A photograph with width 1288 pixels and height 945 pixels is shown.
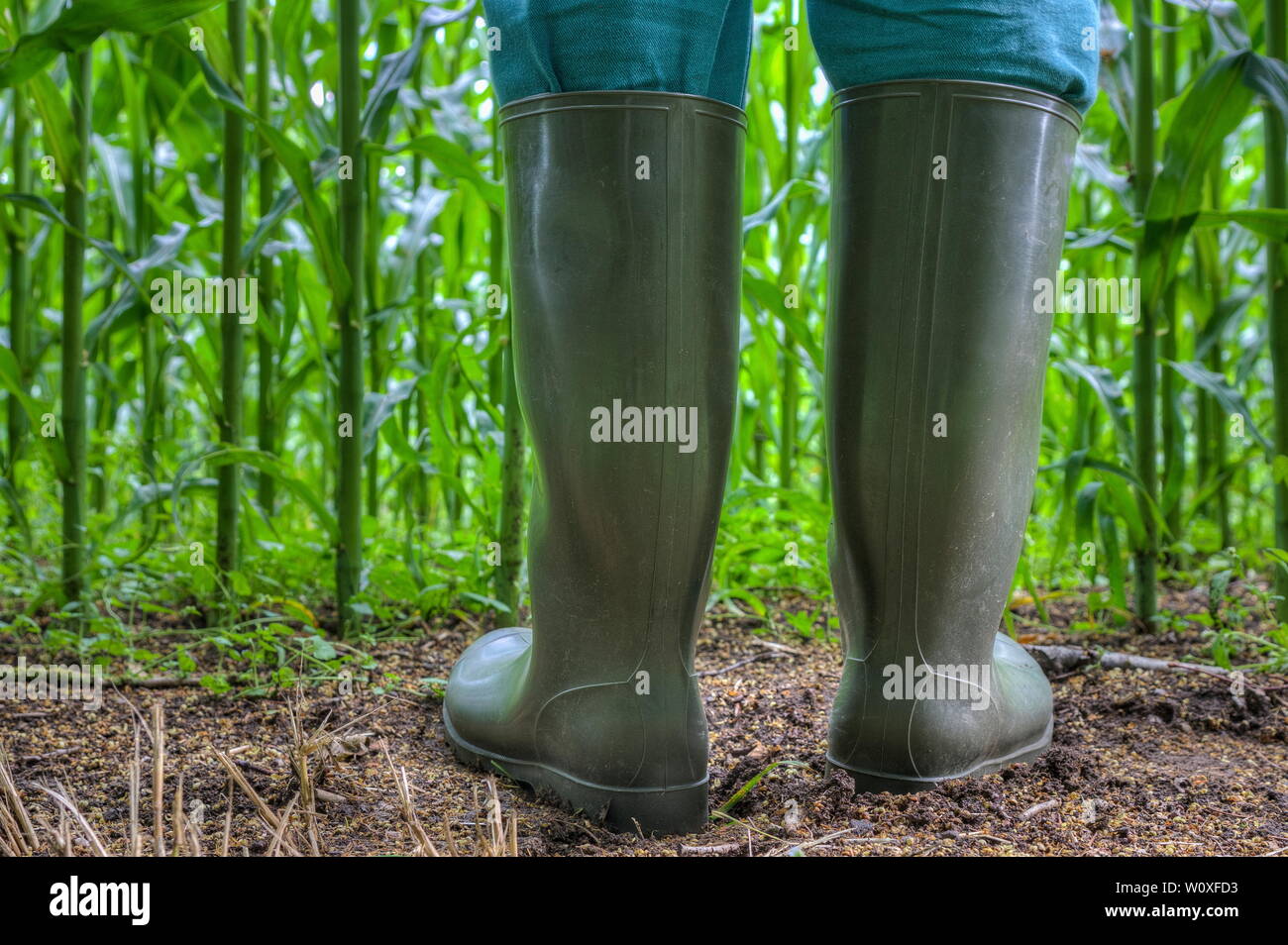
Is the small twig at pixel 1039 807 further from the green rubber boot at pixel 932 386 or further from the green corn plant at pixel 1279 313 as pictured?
the green corn plant at pixel 1279 313

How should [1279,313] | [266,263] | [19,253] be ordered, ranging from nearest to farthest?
[1279,313]
[19,253]
[266,263]

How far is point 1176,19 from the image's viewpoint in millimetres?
1840

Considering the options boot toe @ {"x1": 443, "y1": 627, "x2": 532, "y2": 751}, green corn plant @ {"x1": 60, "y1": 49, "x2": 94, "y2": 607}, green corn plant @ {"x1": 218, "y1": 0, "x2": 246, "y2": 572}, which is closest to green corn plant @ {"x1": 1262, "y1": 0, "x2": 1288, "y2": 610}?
boot toe @ {"x1": 443, "y1": 627, "x2": 532, "y2": 751}

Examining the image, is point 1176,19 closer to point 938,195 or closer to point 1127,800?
point 938,195

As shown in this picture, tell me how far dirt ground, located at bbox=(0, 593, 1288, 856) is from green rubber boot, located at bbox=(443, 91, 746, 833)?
0.22 ft

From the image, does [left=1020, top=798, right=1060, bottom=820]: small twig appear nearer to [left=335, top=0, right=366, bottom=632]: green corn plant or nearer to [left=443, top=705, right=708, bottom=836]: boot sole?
[left=443, top=705, right=708, bottom=836]: boot sole

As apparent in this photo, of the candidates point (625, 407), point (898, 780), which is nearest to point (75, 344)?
point (625, 407)

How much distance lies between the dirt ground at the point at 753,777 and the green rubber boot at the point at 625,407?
0.07 meters

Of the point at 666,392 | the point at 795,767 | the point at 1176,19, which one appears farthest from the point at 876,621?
the point at 1176,19

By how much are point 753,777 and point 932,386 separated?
0.37 m

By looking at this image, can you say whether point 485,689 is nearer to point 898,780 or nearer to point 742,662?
point 898,780

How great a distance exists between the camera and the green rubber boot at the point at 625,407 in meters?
0.80

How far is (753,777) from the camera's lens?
3.06ft
